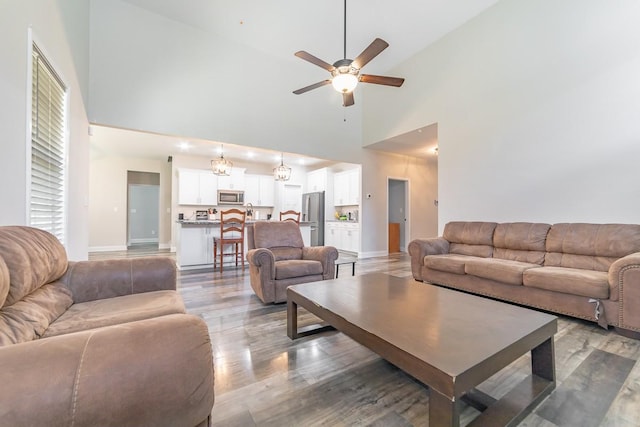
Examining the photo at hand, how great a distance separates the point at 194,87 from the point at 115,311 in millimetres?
3997

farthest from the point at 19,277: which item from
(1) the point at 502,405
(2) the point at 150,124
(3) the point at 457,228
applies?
(3) the point at 457,228

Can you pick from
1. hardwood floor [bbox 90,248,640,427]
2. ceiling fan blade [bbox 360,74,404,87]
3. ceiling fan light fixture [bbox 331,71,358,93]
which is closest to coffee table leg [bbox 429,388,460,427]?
hardwood floor [bbox 90,248,640,427]

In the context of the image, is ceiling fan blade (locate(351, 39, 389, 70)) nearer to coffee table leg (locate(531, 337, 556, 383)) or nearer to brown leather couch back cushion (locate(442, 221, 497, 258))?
coffee table leg (locate(531, 337, 556, 383))

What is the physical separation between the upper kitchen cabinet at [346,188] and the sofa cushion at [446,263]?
3.11 m

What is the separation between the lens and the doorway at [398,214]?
7.07 metres

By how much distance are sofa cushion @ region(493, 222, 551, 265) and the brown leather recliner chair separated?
218 centimetres

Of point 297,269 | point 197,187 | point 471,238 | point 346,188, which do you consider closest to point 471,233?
point 471,238

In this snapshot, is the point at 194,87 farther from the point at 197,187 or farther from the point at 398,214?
the point at 398,214

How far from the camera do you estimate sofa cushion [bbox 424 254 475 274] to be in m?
3.25

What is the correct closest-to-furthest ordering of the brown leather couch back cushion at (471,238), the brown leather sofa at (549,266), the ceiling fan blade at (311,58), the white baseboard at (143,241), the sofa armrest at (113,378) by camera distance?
the sofa armrest at (113,378) → the brown leather sofa at (549,266) → the ceiling fan blade at (311,58) → the brown leather couch back cushion at (471,238) → the white baseboard at (143,241)

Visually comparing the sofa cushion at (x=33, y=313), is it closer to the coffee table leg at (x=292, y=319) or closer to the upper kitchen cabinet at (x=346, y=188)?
the coffee table leg at (x=292, y=319)

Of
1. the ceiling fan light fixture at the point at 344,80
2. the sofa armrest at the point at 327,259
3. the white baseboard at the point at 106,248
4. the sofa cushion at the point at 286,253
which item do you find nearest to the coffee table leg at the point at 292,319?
the sofa armrest at the point at 327,259

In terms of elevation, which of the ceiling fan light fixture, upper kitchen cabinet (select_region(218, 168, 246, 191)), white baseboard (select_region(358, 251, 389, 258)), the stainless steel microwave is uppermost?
the ceiling fan light fixture

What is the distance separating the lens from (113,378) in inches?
26.6
